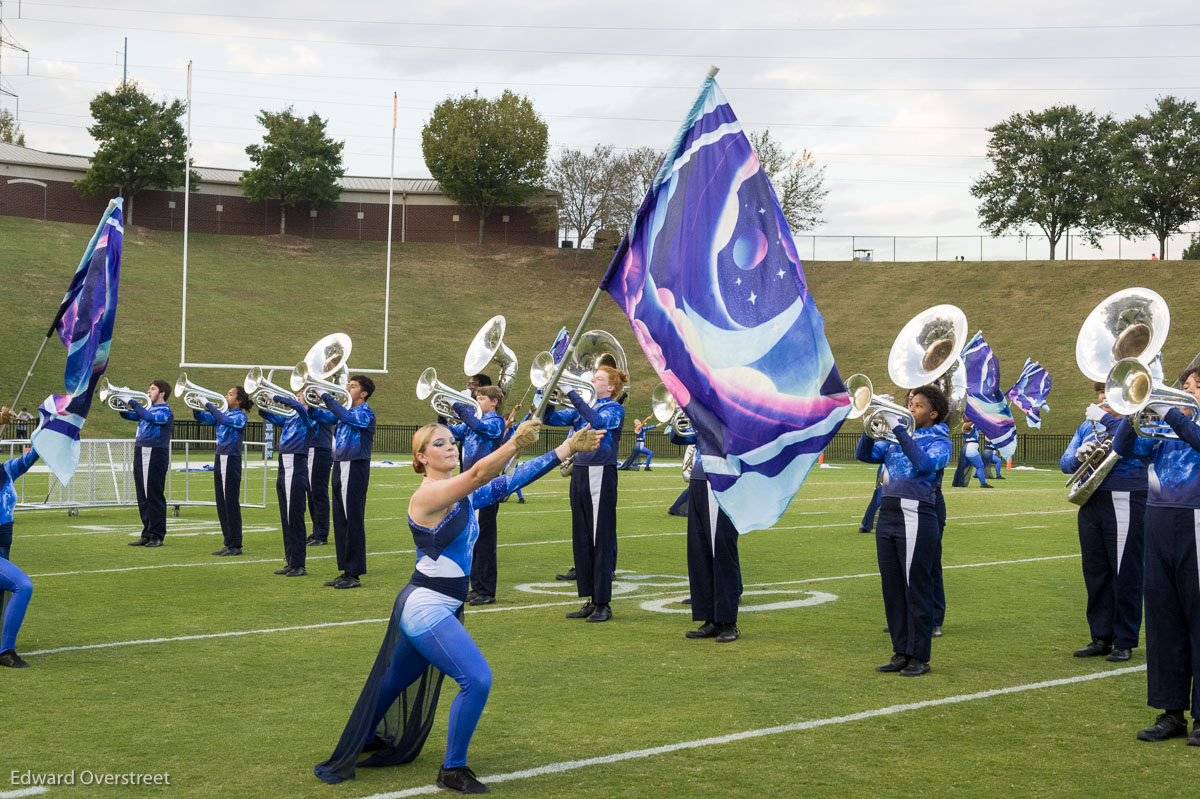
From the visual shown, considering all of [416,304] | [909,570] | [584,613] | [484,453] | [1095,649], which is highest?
[416,304]

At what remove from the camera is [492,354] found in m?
10.4

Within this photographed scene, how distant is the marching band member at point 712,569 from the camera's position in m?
7.82

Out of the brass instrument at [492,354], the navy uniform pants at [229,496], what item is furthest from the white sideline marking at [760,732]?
the navy uniform pants at [229,496]

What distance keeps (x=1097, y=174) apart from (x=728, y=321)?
186 ft

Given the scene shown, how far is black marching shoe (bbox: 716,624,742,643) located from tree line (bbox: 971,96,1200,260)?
174 ft

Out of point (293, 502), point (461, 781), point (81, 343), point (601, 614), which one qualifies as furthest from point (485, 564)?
point (461, 781)

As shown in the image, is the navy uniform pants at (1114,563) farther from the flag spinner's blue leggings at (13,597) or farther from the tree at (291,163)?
the tree at (291,163)

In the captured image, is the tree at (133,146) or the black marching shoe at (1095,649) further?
the tree at (133,146)

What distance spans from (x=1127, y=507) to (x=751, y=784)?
379cm

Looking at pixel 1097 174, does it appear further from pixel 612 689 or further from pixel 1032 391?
pixel 612 689

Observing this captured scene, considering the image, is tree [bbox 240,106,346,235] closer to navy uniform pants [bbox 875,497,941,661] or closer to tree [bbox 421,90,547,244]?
tree [bbox 421,90,547,244]

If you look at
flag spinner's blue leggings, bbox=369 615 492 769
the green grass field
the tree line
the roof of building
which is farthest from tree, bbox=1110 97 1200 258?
flag spinner's blue leggings, bbox=369 615 492 769

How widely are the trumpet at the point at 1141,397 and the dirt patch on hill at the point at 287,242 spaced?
54069mm

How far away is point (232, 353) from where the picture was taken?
131ft
